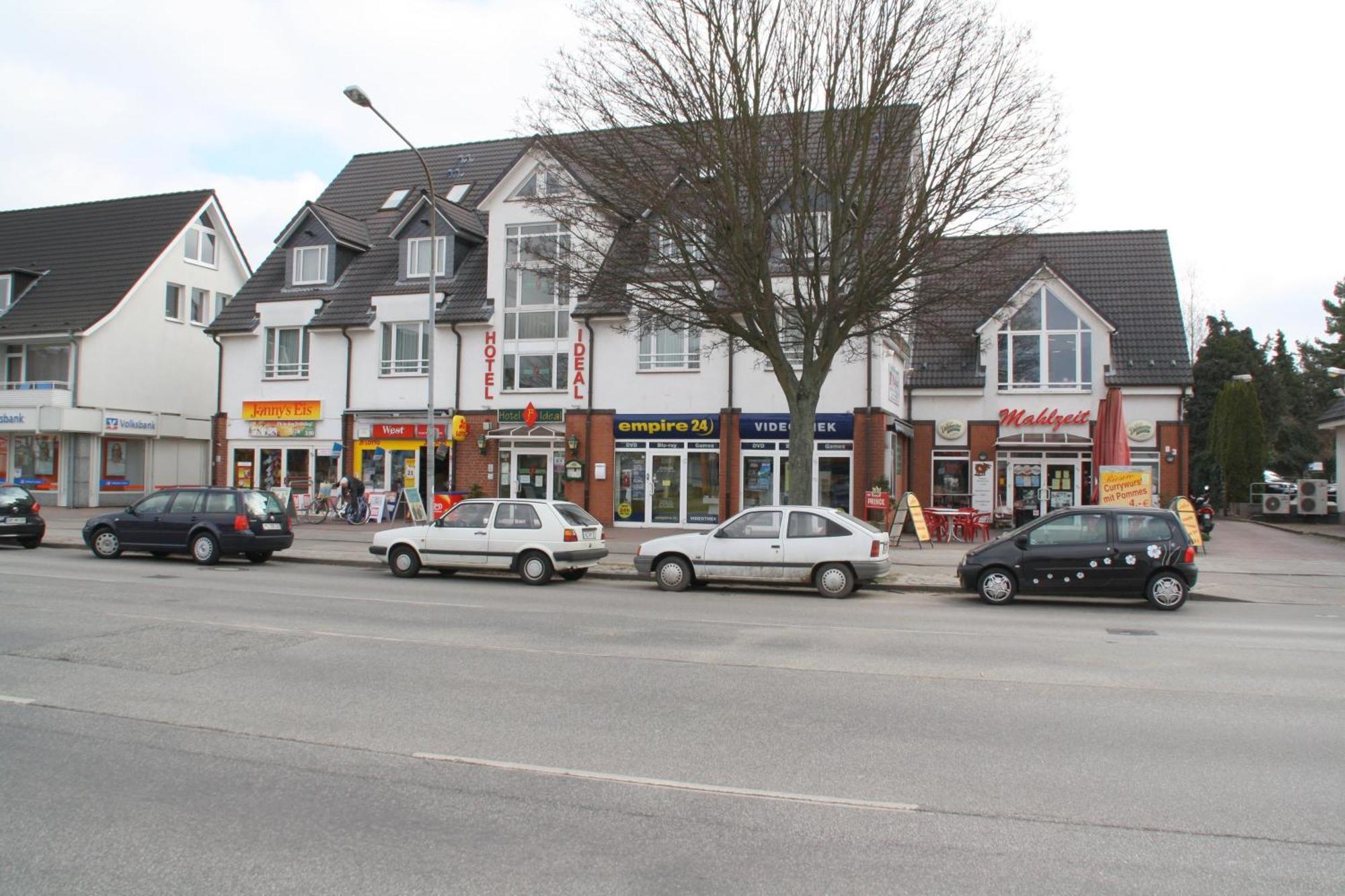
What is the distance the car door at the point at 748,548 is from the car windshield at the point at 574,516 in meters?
2.47

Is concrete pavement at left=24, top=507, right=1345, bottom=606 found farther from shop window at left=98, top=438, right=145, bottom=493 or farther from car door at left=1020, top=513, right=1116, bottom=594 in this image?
shop window at left=98, top=438, right=145, bottom=493

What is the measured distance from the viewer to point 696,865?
448cm

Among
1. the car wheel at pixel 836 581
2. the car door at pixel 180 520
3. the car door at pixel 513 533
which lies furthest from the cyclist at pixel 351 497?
the car wheel at pixel 836 581

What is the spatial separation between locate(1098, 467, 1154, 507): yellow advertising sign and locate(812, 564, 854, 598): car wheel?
28.2 ft

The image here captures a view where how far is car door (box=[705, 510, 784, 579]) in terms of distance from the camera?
15852 millimetres

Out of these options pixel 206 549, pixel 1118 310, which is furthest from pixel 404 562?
pixel 1118 310

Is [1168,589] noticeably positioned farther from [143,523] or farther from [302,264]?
[302,264]

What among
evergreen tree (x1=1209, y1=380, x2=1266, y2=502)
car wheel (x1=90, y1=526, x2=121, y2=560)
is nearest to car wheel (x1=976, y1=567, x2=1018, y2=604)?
car wheel (x1=90, y1=526, x2=121, y2=560)

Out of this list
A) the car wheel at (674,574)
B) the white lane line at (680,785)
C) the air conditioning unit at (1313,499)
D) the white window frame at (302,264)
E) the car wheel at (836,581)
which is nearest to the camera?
the white lane line at (680,785)

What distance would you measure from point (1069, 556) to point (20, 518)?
70.5 ft

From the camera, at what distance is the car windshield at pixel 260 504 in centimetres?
1933

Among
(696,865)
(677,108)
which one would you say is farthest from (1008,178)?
(696,865)

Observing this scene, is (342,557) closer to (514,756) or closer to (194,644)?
(194,644)

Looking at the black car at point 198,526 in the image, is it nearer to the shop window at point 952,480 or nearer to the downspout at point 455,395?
the downspout at point 455,395
